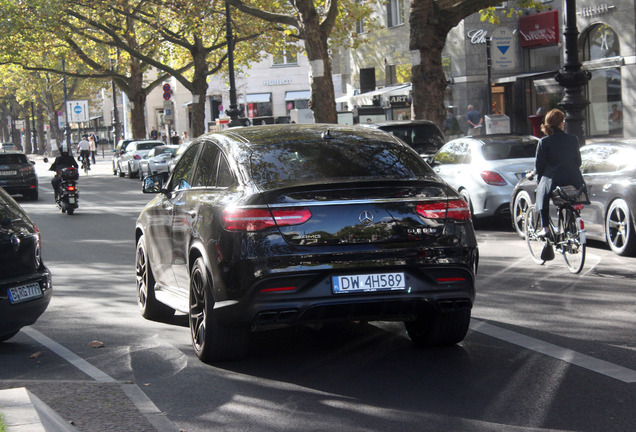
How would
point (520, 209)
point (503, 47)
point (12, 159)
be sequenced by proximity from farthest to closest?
1. point (12, 159)
2. point (503, 47)
3. point (520, 209)

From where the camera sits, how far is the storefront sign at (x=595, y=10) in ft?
102

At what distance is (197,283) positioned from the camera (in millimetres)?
6996

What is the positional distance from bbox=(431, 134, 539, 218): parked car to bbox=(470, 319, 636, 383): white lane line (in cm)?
728

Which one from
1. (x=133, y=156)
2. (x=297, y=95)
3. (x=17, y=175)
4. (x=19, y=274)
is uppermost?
(x=297, y=95)

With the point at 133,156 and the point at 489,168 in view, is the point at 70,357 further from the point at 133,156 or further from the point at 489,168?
the point at 133,156

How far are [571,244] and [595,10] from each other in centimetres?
2253

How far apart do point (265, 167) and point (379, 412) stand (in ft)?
6.71

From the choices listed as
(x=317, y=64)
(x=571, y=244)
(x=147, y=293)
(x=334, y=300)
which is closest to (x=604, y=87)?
(x=317, y=64)

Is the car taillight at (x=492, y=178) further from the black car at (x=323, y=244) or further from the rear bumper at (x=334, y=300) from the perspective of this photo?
the rear bumper at (x=334, y=300)

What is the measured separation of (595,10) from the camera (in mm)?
31484

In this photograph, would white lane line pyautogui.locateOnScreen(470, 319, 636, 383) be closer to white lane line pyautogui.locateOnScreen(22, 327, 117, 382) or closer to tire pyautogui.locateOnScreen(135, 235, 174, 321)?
tire pyautogui.locateOnScreen(135, 235, 174, 321)

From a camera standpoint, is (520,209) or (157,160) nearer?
(520,209)

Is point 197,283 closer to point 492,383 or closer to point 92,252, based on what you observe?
point 492,383

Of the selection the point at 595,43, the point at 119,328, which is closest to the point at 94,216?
the point at 119,328
